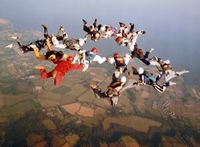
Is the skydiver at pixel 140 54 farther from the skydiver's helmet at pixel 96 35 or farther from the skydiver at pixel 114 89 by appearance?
the skydiver's helmet at pixel 96 35

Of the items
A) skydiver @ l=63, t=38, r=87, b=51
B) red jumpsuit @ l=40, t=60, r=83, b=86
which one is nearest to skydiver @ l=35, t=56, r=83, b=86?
red jumpsuit @ l=40, t=60, r=83, b=86

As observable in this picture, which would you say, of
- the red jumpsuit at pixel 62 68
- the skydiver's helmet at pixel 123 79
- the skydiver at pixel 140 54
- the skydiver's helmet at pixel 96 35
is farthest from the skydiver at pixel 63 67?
the skydiver at pixel 140 54

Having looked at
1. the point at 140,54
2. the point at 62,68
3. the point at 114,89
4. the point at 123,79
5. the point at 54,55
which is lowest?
the point at 114,89

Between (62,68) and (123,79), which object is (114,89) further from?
(62,68)

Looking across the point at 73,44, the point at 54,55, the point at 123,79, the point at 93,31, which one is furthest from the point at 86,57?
the point at 123,79

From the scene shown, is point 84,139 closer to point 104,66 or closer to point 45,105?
point 45,105

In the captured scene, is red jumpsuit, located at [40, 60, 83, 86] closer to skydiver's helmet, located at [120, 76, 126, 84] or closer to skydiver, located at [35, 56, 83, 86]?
skydiver, located at [35, 56, 83, 86]

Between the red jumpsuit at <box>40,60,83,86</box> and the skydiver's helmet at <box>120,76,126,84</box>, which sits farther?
the skydiver's helmet at <box>120,76,126,84</box>

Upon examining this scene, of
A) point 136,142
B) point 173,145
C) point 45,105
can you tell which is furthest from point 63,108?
point 173,145

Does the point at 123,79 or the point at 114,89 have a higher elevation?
the point at 123,79

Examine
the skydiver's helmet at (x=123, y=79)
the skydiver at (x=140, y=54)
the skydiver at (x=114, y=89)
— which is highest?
the skydiver at (x=140, y=54)

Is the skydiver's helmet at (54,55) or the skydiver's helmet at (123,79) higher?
the skydiver's helmet at (54,55)
